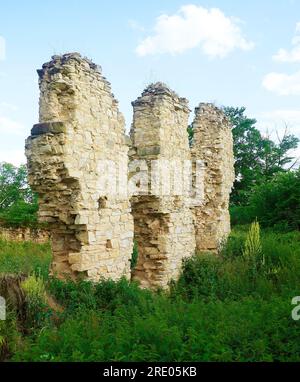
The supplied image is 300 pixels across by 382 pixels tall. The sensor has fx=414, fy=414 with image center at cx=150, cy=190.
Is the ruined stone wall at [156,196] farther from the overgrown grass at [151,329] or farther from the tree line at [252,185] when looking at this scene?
the tree line at [252,185]

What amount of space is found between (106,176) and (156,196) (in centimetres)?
177

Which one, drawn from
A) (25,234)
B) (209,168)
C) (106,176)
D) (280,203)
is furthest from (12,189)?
(106,176)

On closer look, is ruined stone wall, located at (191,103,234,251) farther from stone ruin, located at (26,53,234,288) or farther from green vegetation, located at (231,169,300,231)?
green vegetation, located at (231,169,300,231)

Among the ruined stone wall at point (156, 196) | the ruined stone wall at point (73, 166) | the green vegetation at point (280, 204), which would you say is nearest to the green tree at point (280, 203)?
the green vegetation at point (280, 204)

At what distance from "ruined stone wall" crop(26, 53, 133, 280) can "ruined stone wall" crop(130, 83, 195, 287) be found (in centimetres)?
169

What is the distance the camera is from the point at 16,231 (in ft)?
56.1

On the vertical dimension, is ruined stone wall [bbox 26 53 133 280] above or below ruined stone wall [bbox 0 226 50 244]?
above

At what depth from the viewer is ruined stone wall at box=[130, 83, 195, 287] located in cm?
870

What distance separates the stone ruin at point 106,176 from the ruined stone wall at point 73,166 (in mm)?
16

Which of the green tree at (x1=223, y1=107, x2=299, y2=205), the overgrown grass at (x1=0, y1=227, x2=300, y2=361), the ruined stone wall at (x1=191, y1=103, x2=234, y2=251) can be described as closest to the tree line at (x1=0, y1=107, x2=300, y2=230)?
the green tree at (x1=223, y1=107, x2=299, y2=205)

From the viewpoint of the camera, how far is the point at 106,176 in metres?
7.18

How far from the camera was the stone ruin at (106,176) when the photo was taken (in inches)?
252

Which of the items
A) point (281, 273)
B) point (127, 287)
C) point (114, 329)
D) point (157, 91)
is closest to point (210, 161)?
point (157, 91)

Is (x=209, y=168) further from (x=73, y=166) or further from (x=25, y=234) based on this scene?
(x=25, y=234)
